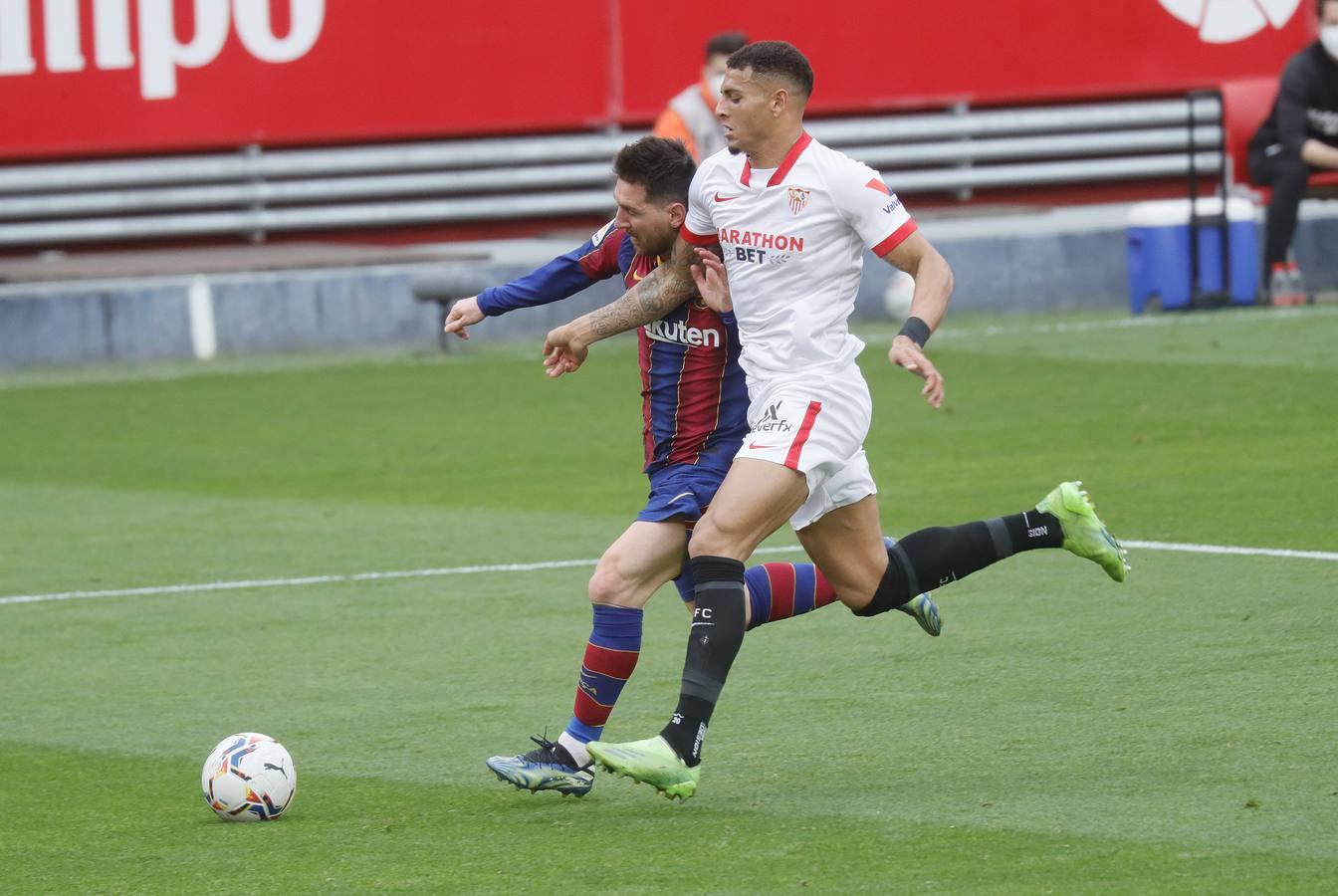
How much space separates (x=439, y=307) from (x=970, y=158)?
18.1ft

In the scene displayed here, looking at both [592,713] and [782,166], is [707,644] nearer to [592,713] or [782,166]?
[592,713]

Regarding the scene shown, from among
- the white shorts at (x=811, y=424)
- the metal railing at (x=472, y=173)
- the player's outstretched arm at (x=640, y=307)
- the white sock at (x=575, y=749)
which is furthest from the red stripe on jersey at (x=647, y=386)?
the metal railing at (x=472, y=173)

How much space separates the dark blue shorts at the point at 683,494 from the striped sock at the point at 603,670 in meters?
0.24

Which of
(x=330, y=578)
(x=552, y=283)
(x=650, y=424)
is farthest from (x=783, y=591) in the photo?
(x=330, y=578)

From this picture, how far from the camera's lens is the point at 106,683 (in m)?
8.65

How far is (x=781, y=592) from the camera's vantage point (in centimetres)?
756

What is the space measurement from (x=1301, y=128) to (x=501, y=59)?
710 centimetres

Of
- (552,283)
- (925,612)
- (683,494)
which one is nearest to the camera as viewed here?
(683,494)

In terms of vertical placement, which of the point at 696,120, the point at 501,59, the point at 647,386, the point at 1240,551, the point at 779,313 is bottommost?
the point at 1240,551

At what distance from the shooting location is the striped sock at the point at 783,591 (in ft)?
24.7

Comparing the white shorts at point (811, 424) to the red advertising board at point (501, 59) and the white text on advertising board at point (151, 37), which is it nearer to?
the red advertising board at point (501, 59)

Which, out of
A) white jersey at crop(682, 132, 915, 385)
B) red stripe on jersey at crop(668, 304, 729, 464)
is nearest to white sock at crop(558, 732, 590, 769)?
red stripe on jersey at crop(668, 304, 729, 464)

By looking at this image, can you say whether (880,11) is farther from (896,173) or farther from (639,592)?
(639,592)

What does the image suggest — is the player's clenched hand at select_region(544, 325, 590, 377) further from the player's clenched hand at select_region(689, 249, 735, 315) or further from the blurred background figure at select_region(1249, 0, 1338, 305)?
the blurred background figure at select_region(1249, 0, 1338, 305)
